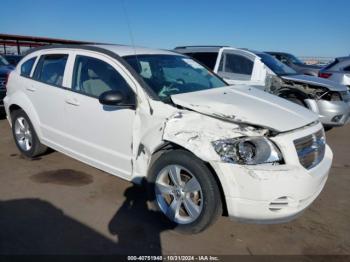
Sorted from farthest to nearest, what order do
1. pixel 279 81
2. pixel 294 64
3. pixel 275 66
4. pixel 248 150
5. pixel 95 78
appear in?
pixel 294 64 < pixel 275 66 < pixel 279 81 < pixel 95 78 < pixel 248 150

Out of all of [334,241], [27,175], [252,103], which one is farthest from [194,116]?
[27,175]

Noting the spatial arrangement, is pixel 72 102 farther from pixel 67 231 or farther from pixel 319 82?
pixel 319 82

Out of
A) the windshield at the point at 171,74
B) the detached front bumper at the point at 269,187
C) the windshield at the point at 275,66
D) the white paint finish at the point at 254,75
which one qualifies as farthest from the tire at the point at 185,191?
the windshield at the point at 275,66

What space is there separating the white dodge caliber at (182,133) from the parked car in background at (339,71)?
19.7ft

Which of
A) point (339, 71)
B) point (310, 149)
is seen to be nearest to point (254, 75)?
point (339, 71)

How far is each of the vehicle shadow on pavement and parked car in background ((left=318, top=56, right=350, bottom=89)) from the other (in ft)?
24.6

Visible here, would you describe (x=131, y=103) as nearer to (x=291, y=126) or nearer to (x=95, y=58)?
(x=95, y=58)

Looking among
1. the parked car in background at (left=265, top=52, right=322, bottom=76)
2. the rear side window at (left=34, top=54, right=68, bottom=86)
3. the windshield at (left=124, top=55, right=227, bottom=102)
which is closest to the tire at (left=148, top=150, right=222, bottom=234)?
the windshield at (left=124, top=55, right=227, bottom=102)

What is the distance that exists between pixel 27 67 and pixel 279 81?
5.08 m

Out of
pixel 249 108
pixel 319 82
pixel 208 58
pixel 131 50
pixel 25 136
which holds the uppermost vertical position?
pixel 131 50

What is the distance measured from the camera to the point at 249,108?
3133 mm

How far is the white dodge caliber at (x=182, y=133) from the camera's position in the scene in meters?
2.71

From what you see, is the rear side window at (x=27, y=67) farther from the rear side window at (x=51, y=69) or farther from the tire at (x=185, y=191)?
the tire at (x=185, y=191)

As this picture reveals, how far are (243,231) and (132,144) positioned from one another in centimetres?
141
